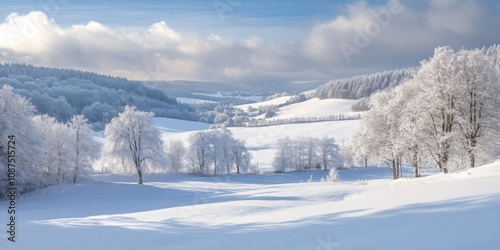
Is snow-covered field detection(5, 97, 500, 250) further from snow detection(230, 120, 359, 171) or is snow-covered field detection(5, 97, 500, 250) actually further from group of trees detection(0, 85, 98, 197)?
snow detection(230, 120, 359, 171)

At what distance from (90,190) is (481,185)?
122 feet

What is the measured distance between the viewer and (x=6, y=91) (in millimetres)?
36312

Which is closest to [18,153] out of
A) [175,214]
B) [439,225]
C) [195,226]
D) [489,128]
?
[175,214]

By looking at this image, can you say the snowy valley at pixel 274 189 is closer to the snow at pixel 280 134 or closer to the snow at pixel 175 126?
the snow at pixel 280 134

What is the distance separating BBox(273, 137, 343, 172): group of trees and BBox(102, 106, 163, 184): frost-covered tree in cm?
4025

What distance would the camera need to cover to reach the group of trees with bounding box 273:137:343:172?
88.3m

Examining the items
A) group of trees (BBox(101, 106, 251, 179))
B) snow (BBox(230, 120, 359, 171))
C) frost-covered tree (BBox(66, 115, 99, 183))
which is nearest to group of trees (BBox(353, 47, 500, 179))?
group of trees (BBox(101, 106, 251, 179))

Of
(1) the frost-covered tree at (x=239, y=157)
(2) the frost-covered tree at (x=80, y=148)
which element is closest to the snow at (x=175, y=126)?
(1) the frost-covered tree at (x=239, y=157)

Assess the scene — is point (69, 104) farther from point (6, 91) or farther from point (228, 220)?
point (228, 220)

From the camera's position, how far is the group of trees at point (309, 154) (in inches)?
3477

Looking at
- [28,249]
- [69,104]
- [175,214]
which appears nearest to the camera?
[28,249]

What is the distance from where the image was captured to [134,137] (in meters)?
50.6

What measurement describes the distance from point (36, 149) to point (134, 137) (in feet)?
47.6

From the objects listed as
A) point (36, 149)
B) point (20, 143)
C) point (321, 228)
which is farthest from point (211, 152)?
point (321, 228)
